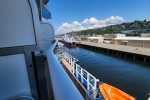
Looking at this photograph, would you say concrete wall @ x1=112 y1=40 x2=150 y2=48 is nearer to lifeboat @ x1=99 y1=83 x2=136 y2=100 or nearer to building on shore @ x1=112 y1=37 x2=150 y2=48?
building on shore @ x1=112 y1=37 x2=150 y2=48

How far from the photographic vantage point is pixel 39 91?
2.02m

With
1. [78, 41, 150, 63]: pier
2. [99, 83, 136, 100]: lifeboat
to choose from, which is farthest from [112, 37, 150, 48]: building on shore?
[99, 83, 136, 100]: lifeboat

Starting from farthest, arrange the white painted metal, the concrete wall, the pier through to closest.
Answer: the concrete wall < the pier < the white painted metal

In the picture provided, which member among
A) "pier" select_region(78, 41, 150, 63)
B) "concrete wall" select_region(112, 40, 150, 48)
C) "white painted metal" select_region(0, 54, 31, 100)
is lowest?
"pier" select_region(78, 41, 150, 63)

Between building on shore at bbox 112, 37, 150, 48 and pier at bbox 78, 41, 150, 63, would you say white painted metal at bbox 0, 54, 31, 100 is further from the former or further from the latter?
building on shore at bbox 112, 37, 150, 48

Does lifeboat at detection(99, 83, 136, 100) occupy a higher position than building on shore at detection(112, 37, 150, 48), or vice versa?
building on shore at detection(112, 37, 150, 48)

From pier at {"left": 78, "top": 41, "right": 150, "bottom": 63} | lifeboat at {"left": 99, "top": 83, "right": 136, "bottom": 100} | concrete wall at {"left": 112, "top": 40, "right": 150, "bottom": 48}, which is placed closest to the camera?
lifeboat at {"left": 99, "top": 83, "right": 136, "bottom": 100}

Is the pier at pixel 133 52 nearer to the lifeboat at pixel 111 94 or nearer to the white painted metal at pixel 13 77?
the lifeboat at pixel 111 94

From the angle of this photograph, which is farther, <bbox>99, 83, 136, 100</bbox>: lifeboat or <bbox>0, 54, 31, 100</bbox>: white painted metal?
<bbox>99, 83, 136, 100</bbox>: lifeboat

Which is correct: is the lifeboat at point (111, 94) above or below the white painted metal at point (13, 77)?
below

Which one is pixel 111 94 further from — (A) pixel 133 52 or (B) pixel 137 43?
(B) pixel 137 43

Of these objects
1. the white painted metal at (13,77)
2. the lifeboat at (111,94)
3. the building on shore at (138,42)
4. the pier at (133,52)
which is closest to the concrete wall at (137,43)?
the building on shore at (138,42)

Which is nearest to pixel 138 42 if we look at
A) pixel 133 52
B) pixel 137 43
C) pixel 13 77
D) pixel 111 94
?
pixel 137 43

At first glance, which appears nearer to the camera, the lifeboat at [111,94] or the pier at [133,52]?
the lifeboat at [111,94]
